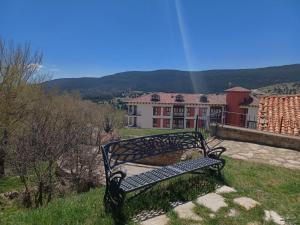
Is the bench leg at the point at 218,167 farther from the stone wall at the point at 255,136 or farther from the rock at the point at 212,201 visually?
the stone wall at the point at 255,136

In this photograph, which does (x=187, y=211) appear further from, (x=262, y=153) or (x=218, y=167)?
(x=262, y=153)

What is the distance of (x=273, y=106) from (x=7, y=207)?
1168 cm

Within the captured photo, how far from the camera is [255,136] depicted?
895 centimetres

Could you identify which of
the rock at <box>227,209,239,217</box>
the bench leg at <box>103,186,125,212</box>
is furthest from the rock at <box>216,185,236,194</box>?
the bench leg at <box>103,186,125,212</box>

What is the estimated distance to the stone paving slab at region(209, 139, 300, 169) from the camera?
6840mm

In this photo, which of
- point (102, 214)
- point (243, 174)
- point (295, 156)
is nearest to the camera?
point (102, 214)

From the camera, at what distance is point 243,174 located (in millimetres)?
5594

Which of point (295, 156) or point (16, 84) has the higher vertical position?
point (16, 84)

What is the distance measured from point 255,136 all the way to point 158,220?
6.34 metres

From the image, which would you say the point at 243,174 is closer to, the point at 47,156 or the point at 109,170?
the point at 109,170

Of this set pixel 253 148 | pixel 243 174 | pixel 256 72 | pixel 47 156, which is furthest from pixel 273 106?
pixel 256 72

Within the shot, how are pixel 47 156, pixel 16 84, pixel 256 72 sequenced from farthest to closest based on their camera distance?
pixel 256 72
pixel 16 84
pixel 47 156

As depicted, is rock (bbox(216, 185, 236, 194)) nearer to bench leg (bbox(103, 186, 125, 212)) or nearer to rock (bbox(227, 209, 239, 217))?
rock (bbox(227, 209, 239, 217))

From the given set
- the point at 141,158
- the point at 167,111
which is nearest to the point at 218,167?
the point at 141,158
